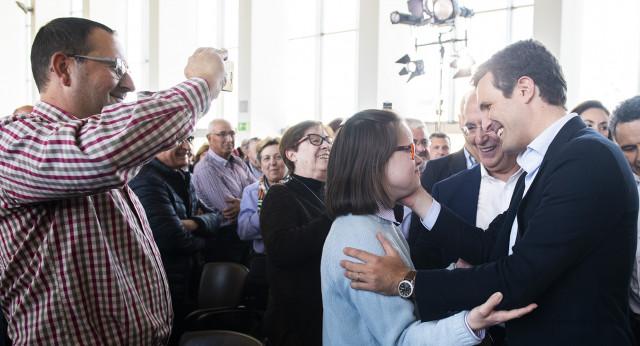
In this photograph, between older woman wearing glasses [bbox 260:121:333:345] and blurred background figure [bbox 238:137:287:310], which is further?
blurred background figure [bbox 238:137:287:310]

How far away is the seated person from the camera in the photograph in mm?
1275

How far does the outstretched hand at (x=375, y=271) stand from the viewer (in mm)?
1272

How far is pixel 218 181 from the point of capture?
14.0 feet

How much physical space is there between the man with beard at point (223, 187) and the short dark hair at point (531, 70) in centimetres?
273

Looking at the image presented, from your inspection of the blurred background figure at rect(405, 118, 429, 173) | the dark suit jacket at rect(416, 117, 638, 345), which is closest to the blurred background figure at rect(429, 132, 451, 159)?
the blurred background figure at rect(405, 118, 429, 173)

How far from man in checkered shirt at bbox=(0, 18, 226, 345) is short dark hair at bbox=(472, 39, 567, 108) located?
83 centimetres

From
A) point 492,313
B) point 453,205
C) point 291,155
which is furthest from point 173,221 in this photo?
point 492,313

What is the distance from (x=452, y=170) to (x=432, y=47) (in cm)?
580

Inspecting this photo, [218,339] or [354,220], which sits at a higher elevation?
[354,220]

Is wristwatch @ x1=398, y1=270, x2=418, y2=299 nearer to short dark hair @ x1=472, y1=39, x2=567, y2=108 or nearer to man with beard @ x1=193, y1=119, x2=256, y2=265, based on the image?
short dark hair @ x1=472, y1=39, x2=567, y2=108

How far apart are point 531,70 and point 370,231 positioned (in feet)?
2.19

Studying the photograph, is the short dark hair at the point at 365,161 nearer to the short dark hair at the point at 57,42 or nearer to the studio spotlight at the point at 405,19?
the short dark hair at the point at 57,42

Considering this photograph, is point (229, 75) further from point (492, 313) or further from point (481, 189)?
point (481, 189)

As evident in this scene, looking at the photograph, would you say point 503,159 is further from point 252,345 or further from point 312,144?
point 252,345
